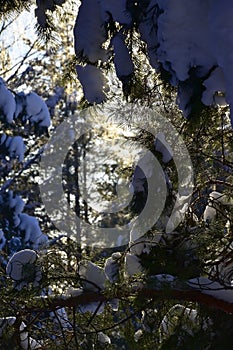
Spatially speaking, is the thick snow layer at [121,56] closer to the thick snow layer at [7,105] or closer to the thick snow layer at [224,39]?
the thick snow layer at [224,39]

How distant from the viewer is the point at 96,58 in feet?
8.18

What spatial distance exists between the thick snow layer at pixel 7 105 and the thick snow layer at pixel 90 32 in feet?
21.8

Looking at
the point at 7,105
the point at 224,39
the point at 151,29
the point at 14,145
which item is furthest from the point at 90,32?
the point at 14,145

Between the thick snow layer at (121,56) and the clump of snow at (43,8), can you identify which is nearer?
the thick snow layer at (121,56)

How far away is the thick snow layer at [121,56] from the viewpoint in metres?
2.25

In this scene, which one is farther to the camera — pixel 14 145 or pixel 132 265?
pixel 14 145

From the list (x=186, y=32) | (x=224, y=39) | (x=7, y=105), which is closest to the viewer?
(x=224, y=39)

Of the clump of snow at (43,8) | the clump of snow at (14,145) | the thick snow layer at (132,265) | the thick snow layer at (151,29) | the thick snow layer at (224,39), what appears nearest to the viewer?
the thick snow layer at (224,39)

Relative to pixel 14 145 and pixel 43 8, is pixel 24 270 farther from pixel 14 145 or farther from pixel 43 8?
pixel 14 145

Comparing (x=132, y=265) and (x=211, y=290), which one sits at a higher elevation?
(x=132, y=265)

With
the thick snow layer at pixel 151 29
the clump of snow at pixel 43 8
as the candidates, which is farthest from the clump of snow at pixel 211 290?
the clump of snow at pixel 43 8

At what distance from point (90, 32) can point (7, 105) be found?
273 inches

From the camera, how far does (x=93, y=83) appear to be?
2480 mm

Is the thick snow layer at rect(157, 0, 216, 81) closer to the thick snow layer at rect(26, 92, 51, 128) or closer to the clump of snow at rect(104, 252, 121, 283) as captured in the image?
the clump of snow at rect(104, 252, 121, 283)
